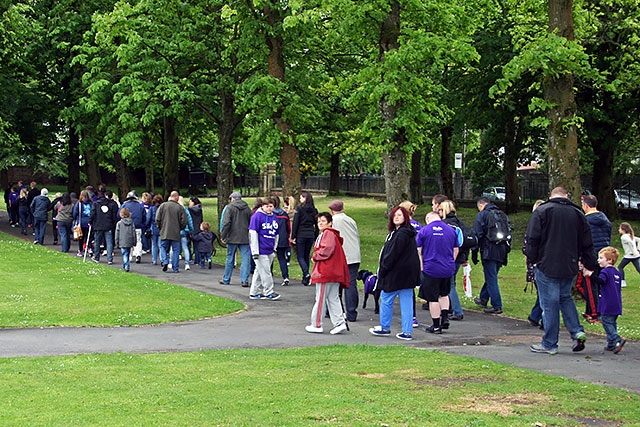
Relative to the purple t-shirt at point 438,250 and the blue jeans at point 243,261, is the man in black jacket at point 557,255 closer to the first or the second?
the purple t-shirt at point 438,250

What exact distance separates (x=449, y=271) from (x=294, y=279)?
8.19 metres

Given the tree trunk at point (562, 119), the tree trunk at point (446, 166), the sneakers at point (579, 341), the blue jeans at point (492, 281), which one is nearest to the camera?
the sneakers at point (579, 341)

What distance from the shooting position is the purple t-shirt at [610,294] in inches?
462

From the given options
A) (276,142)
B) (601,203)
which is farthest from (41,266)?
(601,203)

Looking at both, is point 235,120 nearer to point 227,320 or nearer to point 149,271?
point 149,271

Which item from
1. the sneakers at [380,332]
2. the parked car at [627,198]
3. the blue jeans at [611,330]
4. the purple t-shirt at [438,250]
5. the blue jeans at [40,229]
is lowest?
the sneakers at [380,332]

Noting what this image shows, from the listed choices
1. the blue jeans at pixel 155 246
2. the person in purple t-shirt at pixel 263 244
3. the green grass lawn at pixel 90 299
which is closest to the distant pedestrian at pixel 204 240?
the blue jeans at pixel 155 246

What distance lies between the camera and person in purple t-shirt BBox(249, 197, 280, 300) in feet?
55.7

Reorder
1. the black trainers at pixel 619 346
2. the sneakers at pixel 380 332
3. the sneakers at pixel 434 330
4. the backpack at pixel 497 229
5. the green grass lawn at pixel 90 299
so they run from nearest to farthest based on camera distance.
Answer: the black trainers at pixel 619 346, the sneakers at pixel 380 332, the sneakers at pixel 434 330, the green grass lawn at pixel 90 299, the backpack at pixel 497 229

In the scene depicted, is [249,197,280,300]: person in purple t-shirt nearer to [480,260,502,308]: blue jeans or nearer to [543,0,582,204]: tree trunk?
[480,260,502,308]: blue jeans

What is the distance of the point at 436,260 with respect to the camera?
13242mm

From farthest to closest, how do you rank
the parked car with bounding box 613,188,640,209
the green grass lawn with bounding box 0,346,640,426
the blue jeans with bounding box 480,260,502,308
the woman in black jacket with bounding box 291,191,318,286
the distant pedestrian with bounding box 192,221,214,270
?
the parked car with bounding box 613,188,640,209 < the distant pedestrian with bounding box 192,221,214,270 < the woman in black jacket with bounding box 291,191,318,286 < the blue jeans with bounding box 480,260,502,308 < the green grass lawn with bounding box 0,346,640,426

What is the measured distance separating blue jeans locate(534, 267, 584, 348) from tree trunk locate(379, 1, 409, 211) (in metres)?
10.9

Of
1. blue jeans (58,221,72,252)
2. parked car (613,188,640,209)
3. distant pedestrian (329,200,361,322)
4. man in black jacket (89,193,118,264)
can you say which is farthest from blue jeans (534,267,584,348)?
parked car (613,188,640,209)
